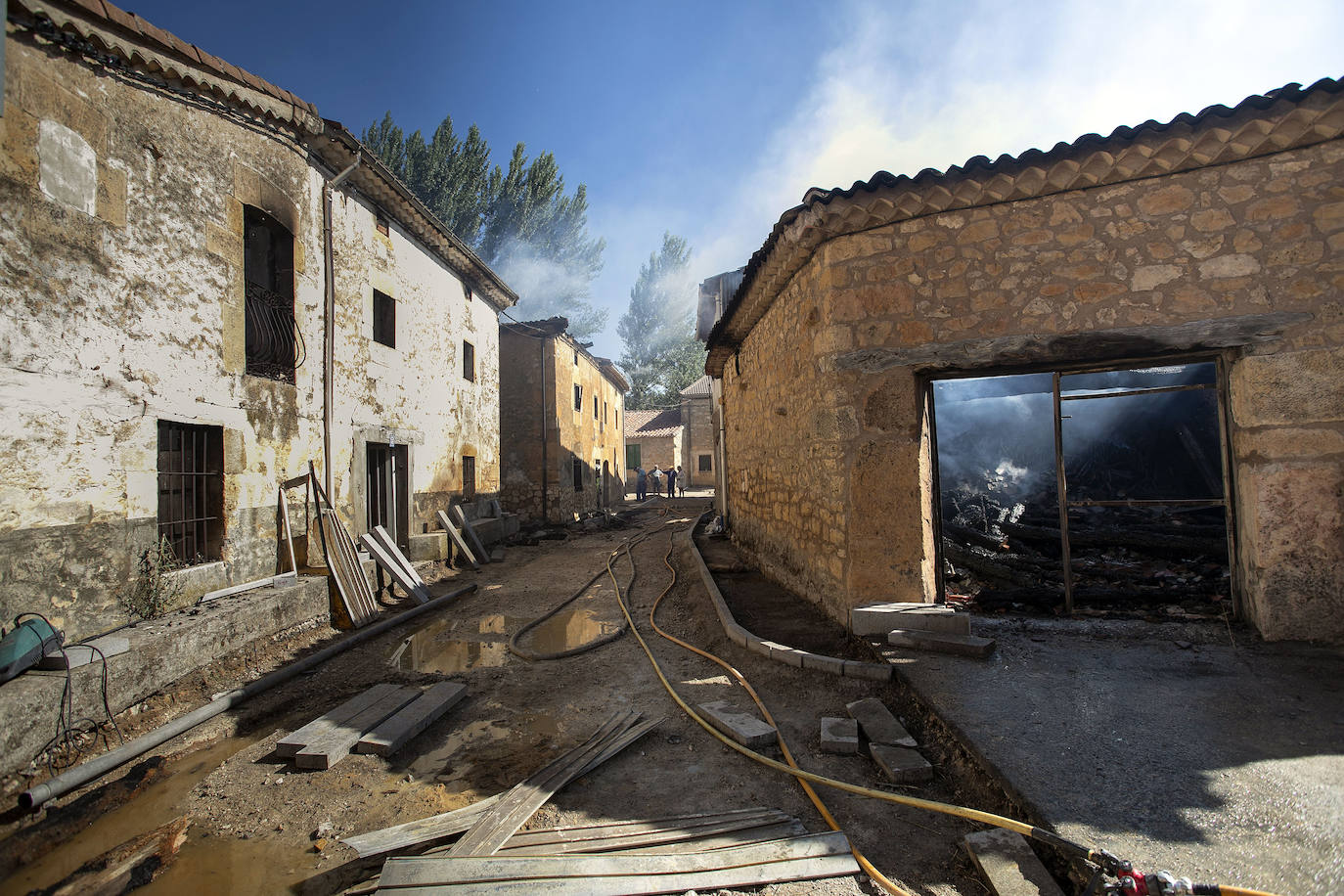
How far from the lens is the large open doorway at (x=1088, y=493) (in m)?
5.41

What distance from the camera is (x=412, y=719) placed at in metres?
4.15

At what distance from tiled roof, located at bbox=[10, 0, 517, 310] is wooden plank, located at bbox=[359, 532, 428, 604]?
214 inches

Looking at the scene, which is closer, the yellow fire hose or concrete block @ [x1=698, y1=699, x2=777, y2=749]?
the yellow fire hose

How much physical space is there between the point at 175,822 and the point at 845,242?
588 cm

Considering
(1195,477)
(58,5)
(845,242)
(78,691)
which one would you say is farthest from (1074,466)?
(58,5)

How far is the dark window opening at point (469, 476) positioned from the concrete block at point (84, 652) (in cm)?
830

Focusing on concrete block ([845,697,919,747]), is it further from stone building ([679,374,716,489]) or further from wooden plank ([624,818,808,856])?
stone building ([679,374,716,489])

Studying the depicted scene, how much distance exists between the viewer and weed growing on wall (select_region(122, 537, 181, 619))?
209 inches

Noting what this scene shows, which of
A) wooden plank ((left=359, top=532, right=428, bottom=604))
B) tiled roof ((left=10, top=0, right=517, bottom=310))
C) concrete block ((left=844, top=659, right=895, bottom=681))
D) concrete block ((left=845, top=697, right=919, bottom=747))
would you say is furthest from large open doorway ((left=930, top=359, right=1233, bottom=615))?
tiled roof ((left=10, top=0, right=517, bottom=310))

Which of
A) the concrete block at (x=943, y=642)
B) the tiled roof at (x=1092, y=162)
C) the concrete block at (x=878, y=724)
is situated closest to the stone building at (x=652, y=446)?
the tiled roof at (x=1092, y=162)

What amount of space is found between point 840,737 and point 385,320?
380 inches

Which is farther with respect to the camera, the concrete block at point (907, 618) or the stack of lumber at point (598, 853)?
the concrete block at point (907, 618)

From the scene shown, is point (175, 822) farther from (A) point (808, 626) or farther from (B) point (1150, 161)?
(B) point (1150, 161)

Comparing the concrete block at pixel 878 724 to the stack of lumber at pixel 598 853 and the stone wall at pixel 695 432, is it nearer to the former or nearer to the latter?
the stack of lumber at pixel 598 853
